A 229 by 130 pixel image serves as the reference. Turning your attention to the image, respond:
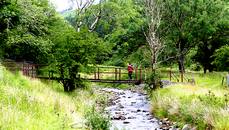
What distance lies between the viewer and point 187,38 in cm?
4378

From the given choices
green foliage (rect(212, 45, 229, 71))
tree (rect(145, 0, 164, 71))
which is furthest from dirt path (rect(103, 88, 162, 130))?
green foliage (rect(212, 45, 229, 71))

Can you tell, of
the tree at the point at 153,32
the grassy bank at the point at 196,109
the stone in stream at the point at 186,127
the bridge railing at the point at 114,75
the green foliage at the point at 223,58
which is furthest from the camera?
the green foliage at the point at 223,58

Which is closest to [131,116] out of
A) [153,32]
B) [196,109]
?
[196,109]

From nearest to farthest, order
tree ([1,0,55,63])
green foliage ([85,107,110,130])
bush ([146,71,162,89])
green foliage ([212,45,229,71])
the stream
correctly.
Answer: green foliage ([85,107,110,130]), the stream, tree ([1,0,55,63]), bush ([146,71,162,89]), green foliage ([212,45,229,71])

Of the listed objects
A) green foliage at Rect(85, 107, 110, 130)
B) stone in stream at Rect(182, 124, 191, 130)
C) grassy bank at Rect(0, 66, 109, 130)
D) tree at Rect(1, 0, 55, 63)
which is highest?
tree at Rect(1, 0, 55, 63)

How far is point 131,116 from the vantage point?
68.9 ft

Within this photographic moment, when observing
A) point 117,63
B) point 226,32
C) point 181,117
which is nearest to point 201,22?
point 226,32

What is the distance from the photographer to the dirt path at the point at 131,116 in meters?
17.4

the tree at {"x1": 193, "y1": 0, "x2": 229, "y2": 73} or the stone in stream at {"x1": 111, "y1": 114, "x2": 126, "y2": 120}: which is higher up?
the tree at {"x1": 193, "y1": 0, "x2": 229, "y2": 73}

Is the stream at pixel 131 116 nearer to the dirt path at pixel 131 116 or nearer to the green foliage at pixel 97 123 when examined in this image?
the dirt path at pixel 131 116

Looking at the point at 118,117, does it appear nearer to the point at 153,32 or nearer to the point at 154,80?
the point at 154,80

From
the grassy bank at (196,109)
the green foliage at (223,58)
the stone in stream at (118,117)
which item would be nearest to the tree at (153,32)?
the grassy bank at (196,109)

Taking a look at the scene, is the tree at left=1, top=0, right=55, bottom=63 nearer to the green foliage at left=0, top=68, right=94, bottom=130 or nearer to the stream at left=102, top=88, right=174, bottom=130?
the stream at left=102, top=88, right=174, bottom=130

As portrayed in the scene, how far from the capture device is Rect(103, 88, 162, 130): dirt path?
17438 millimetres
